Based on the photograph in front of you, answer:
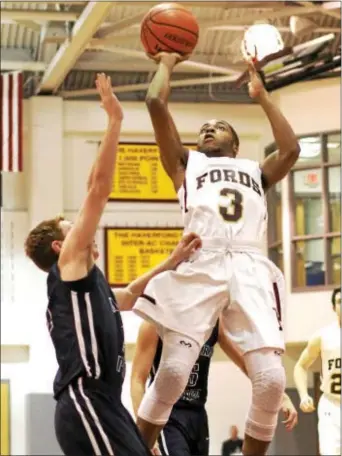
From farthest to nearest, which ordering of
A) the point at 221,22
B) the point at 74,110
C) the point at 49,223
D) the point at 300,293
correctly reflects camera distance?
1. the point at 74,110
2. the point at 300,293
3. the point at 221,22
4. the point at 49,223

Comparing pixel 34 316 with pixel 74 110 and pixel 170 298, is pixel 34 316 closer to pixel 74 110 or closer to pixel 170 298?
pixel 74 110

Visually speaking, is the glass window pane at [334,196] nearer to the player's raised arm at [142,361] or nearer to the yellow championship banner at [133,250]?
the yellow championship banner at [133,250]

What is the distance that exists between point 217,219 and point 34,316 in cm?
1157

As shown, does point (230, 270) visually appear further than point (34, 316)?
No

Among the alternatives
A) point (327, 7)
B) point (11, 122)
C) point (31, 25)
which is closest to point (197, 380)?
point (327, 7)

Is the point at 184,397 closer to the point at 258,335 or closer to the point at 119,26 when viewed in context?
the point at 258,335

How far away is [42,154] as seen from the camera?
17.4 metres

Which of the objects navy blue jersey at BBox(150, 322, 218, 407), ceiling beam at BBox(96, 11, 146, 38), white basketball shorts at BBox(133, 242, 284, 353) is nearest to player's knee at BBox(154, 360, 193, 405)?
white basketball shorts at BBox(133, 242, 284, 353)

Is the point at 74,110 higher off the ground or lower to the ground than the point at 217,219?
higher

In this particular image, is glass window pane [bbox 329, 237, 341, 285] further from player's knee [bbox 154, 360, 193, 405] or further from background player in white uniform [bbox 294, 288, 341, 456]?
player's knee [bbox 154, 360, 193, 405]

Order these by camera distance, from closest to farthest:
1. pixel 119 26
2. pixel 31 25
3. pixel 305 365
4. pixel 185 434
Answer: pixel 185 434 < pixel 305 365 < pixel 119 26 < pixel 31 25

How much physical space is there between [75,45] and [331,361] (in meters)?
6.41

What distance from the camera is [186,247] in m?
5.71

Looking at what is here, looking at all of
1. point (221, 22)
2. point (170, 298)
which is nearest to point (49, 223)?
point (170, 298)
